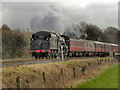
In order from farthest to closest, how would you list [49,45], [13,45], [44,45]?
[13,45] < [44,45] < [49,45]

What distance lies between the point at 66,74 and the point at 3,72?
6768 millimetres

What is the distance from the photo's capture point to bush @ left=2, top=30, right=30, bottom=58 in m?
30.2

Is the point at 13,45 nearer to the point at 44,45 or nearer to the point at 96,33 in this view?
the point at 44,45

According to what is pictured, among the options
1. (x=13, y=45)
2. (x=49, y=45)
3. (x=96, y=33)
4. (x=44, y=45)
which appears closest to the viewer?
(x=49, y=45)

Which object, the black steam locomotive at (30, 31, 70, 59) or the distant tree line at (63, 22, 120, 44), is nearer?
the black steam locomotive at (30, 31, 70, 59)

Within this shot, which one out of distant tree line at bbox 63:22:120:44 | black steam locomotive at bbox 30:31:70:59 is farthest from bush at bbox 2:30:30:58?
distant tree line at bbox 63:22:120:44

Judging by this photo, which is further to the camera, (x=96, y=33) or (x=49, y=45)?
(x=96, y=33)

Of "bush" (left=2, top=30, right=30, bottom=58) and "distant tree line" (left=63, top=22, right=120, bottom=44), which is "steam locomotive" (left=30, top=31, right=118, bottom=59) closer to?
"bush" (left=2, top=30, right=30, bottom=58)

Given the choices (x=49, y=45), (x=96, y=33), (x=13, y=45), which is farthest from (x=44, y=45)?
(x=96, y=33)

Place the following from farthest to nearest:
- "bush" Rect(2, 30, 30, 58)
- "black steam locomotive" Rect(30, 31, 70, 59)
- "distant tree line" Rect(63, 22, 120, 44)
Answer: "distant tree line" Rect(63, 22, 120, 44), "bush" Rect(2, 30, 30, 58), "black steam locomotive" Rect(30, 31, 70, 59)

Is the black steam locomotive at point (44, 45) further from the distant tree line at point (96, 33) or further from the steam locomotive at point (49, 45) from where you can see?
the distant tree line at point (96, 33)

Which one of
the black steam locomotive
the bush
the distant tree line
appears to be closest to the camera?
the black steam locomotive

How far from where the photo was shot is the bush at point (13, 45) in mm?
30203

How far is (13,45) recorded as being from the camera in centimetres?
3194
